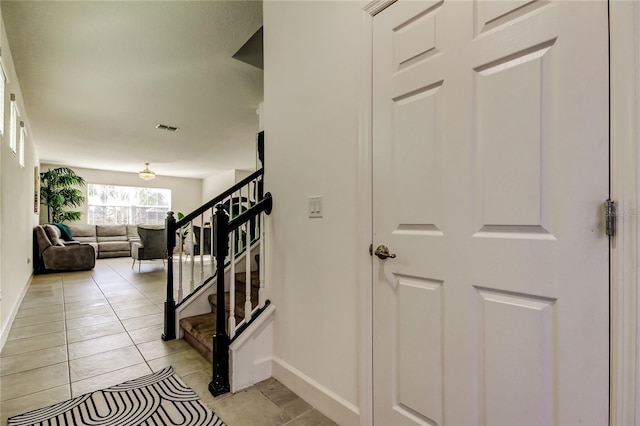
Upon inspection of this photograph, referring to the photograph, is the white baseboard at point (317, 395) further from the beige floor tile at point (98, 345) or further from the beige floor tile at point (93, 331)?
the beige floor tile at point (93, 331)

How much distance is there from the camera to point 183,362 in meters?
2.15

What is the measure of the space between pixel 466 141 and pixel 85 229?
9876 millimetres

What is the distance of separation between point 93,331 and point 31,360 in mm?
546

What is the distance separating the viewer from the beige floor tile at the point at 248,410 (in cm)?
153

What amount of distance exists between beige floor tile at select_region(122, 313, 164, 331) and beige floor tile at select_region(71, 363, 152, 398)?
2.77 feet

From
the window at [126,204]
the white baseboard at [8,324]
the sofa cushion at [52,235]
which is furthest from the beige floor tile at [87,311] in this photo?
the window at [126,204]

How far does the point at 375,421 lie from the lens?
4.50ft

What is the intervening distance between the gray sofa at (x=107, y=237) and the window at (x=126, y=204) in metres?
0.68

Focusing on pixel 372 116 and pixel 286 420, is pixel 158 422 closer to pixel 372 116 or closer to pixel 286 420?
pixel 286 420

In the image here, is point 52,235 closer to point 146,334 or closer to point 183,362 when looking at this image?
point 146,334

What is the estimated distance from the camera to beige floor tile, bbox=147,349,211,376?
2.05 meters

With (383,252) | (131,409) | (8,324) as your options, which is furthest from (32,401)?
(383,252)

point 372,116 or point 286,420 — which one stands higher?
point 372,116

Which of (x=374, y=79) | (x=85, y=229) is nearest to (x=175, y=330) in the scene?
(x=374, y=79)
